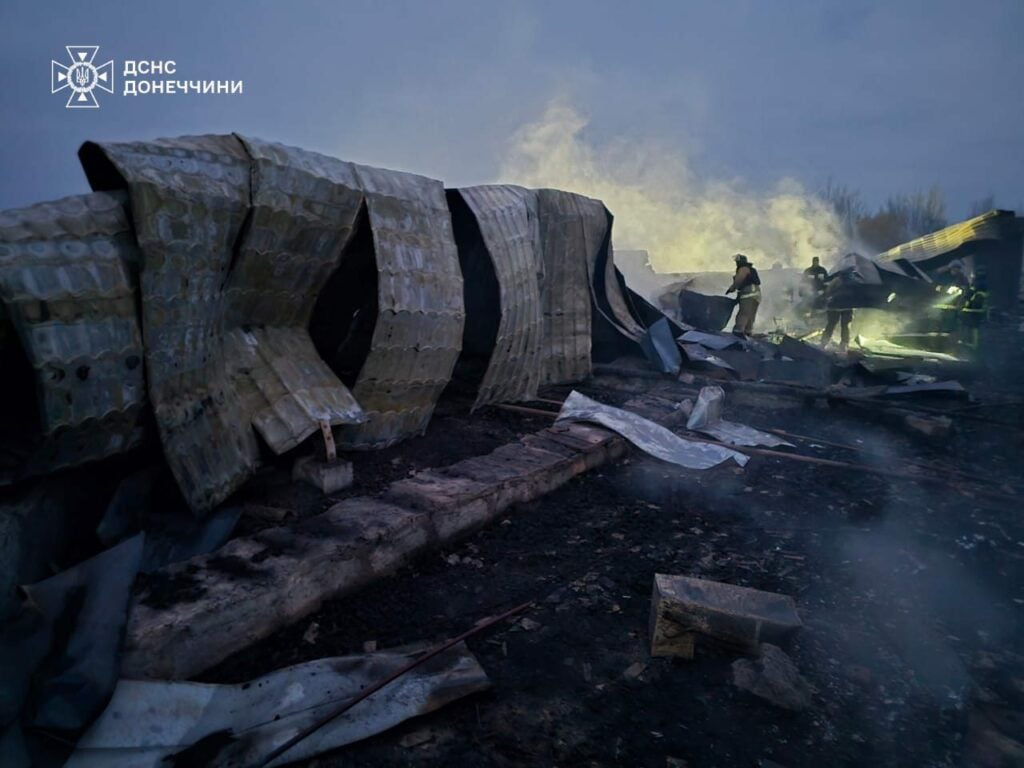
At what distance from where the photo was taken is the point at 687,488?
4250 millimetres

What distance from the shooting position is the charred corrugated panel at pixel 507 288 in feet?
18.7

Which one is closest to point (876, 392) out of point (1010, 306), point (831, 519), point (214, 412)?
point (831, 519)

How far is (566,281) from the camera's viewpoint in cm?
738

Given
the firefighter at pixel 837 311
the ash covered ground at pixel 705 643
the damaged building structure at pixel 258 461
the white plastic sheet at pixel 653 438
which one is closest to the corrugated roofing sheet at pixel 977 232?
the firefighter at pixel 837 311

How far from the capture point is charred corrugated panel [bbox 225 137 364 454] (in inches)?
133

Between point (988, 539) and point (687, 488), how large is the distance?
1821mm

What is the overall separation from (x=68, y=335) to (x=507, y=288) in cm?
396

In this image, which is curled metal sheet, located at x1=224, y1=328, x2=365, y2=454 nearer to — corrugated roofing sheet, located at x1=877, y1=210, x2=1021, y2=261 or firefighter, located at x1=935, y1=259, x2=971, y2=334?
firefighter, located at x1=935, y1=259, x2=971, y2=334

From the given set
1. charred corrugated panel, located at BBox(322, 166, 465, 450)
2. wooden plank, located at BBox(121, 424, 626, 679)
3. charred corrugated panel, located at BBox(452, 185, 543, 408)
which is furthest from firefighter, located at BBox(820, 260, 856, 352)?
wooden plank, located at BBox(121, 424, 626, 679)

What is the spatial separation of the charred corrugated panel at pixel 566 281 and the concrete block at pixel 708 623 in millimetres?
A: 4899

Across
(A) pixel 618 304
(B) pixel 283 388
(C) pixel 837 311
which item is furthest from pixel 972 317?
(B) pixel 283 388

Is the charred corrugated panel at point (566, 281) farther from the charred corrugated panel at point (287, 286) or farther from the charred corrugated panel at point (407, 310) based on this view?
the charred corrugated panel at point (287, 286)

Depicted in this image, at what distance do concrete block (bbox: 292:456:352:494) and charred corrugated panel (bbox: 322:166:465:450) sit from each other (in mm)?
413

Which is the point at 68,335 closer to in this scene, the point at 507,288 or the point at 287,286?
the point at 287,286
